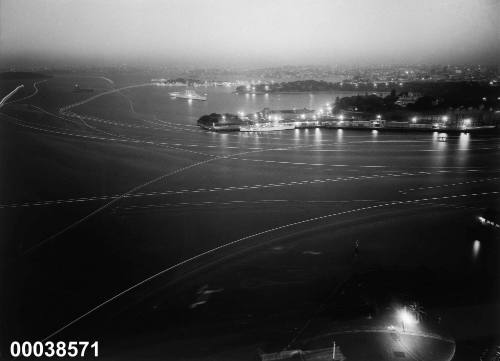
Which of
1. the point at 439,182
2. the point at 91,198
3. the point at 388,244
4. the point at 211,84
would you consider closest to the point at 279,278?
the point at 388,244

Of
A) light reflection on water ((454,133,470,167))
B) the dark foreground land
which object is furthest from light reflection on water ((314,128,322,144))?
light reflection on water ((454,133,470,167))

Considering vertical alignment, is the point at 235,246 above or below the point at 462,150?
below

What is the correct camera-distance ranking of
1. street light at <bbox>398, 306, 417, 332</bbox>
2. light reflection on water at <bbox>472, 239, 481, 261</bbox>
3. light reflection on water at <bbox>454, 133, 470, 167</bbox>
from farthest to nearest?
light reflection on water at <bbox>454, 133, 470, 167</bbox> < light reflection on water at <bbox>472, 239, 481, 261</bbox> < street light at <bbox>398, 306, 417, 332</bbox>

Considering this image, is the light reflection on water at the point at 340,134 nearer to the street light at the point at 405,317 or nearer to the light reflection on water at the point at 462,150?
the light reflection on water at the point at 462,150

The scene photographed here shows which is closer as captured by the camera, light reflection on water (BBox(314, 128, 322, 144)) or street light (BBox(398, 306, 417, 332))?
street light (BBox(398, 306, 417, 332))

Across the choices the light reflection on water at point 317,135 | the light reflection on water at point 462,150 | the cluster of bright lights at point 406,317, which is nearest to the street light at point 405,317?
the cluster of bright lights at point 406,317

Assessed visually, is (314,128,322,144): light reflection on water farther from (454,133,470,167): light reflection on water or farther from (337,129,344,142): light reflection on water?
(454,133,470,167): light reflection on water

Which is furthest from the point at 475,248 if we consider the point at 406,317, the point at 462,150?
the point at 462,150

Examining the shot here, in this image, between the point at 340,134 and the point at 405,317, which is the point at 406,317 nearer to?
the point at 405,317
